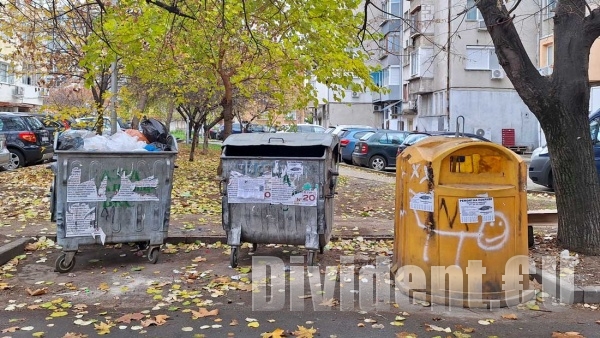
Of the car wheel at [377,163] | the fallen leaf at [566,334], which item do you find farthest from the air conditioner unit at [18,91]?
the fallen leaf at [566,334]

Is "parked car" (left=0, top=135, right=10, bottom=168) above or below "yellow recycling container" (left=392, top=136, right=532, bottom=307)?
above

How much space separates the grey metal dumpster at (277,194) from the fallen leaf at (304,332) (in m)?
1.69

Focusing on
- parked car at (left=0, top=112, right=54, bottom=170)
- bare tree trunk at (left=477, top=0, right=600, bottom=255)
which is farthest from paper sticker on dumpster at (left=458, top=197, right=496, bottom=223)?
parked car at (left=0, top=112, right=54, bottom=170)

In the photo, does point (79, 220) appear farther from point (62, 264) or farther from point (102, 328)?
point (102, 328)

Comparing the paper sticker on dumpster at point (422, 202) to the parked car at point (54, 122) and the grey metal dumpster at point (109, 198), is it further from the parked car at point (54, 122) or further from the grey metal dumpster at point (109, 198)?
the parked car at point (54, 122)

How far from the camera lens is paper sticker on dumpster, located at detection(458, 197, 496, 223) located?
5.01 m

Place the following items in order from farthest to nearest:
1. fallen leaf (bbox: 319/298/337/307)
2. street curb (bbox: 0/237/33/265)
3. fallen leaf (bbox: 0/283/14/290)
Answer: street curb (bbox: 0/237/33/265) → fallen leaf (bbox: 0/283/14/290) → fallen leaf (bbox: 319/298/337/307)

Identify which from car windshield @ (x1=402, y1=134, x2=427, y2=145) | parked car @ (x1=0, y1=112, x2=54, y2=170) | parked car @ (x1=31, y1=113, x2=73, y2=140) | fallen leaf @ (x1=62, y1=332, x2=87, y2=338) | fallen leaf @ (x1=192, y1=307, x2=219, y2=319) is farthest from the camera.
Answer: car windshield @ (x1=402, y1=134, x2=427, y2=145)

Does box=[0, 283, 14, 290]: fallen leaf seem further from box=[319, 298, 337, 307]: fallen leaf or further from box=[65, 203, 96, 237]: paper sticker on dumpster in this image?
box=[319, 298, 337, 307]: fallen leaf

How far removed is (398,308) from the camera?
200 inches

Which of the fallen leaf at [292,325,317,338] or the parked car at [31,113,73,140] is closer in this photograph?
the fallen leaf at [292,325,317,338]

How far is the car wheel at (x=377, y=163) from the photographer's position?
21.1m

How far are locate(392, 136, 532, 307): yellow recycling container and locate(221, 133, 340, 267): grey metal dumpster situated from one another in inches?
47.3

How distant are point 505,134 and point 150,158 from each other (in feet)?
102
